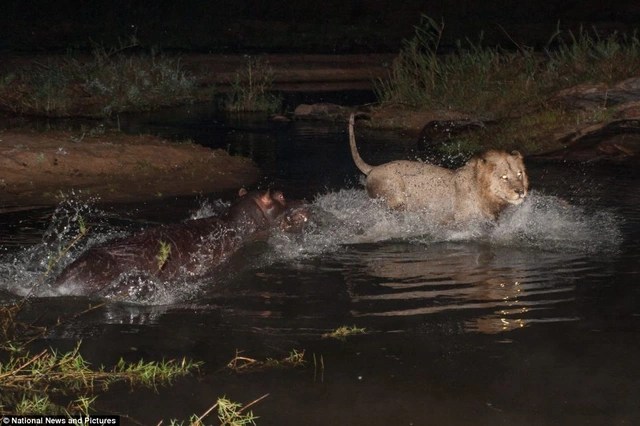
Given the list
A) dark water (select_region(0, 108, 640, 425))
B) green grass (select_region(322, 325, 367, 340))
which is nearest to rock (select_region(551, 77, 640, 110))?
dark water (select_region(0, 108, 640, 425))

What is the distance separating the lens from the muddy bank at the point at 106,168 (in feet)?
34.2

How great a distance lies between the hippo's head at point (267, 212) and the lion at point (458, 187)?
889mm

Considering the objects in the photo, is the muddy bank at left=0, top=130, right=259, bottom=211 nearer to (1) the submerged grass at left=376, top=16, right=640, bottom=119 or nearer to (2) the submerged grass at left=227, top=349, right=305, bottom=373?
(2) the submerged grass at left=227, top=349, right=305, bottom=373

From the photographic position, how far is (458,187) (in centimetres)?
875

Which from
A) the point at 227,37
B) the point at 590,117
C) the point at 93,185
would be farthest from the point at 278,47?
the point at 93,185

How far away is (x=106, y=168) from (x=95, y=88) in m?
7.07

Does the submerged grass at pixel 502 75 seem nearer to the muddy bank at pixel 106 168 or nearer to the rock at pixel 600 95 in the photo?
the rock at pixel 600 95

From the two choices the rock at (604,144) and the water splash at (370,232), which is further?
the rock at (604,144)

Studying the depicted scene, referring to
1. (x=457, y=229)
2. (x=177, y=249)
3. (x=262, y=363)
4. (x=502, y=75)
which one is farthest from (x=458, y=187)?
(x=502, y=75)

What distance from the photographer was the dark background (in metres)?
32.1

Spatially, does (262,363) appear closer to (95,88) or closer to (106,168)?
(106,168)

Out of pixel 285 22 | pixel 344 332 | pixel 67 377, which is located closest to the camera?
pixel 67 377

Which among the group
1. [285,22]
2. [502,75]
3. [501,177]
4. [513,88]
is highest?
[501,177]

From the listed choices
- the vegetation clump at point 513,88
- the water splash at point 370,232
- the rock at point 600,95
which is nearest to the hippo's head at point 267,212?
the water splash at point 370,232
